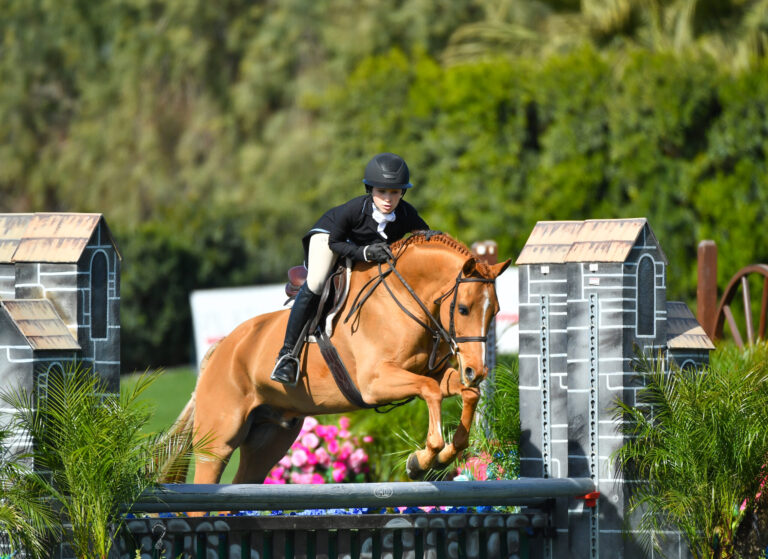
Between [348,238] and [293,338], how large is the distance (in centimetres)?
59

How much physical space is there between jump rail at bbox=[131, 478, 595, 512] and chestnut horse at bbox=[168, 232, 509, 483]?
0.81 ft

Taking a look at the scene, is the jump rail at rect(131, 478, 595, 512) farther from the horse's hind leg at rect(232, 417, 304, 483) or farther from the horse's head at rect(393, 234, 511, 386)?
the horse's hind leg at rect(232, 417, 304, 483)

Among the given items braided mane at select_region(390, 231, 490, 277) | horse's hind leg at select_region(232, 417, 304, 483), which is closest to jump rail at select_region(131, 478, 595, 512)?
braided mane at select_region(390, 231, 490, 277)

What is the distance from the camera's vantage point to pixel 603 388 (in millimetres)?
5246

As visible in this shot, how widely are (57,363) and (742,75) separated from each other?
1239 centimetres

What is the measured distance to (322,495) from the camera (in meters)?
4.51

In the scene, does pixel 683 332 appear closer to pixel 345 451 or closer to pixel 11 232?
pixel 11 232

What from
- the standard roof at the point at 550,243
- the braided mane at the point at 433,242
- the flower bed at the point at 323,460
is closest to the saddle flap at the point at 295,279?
the braided mane at the point at 433,242

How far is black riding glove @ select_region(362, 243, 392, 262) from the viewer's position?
5586mm

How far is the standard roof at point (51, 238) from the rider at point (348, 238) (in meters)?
1.19

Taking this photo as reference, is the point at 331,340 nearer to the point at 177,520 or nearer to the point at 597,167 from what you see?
the point at 177,520

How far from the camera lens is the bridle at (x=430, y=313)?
5203mm

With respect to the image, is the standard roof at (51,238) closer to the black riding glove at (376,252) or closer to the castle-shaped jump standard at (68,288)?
the castle-shaped jump standard at (68,288)

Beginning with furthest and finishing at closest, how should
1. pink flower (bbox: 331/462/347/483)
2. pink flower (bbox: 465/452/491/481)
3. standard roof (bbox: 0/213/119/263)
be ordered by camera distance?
pink flower (bbox: 331/462/347/483)
pink flower (bbox: 465/452/491/481)
standard roof (bbox: 0/213/119/263)
